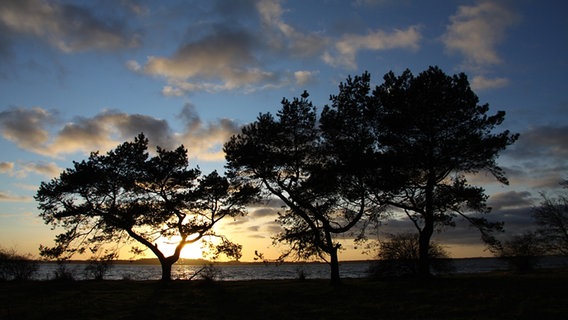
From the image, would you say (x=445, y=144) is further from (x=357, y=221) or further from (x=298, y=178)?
(x=298, y=178)

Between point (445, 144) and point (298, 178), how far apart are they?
1066 cm

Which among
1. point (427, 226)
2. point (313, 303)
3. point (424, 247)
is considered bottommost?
point (313, 303)

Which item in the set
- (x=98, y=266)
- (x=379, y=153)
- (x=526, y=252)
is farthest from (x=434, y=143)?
(x=98, y=266)

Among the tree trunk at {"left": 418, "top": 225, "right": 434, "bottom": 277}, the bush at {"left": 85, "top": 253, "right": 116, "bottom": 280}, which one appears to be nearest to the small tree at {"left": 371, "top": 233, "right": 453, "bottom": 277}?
the tree trunk at {"left": 418, "top": 225, "right": 434, "bottom": 277}

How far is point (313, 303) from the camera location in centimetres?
2027

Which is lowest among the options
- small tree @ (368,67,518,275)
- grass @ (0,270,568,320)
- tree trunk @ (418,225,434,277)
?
grass @ (0,270,568,320)

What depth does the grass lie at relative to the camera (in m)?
15.9

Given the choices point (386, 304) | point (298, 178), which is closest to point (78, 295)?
point (298, 178)

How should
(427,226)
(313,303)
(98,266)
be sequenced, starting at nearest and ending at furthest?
(313,303)
(427,226)
(98,266)

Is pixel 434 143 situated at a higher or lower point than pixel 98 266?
higher

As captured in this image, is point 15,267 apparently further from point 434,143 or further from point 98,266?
point 434,143

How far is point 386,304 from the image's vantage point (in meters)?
18.5

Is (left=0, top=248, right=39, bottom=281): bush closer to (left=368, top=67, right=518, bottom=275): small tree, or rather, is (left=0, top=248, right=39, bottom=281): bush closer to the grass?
the grass

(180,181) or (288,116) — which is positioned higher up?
(288,116)
